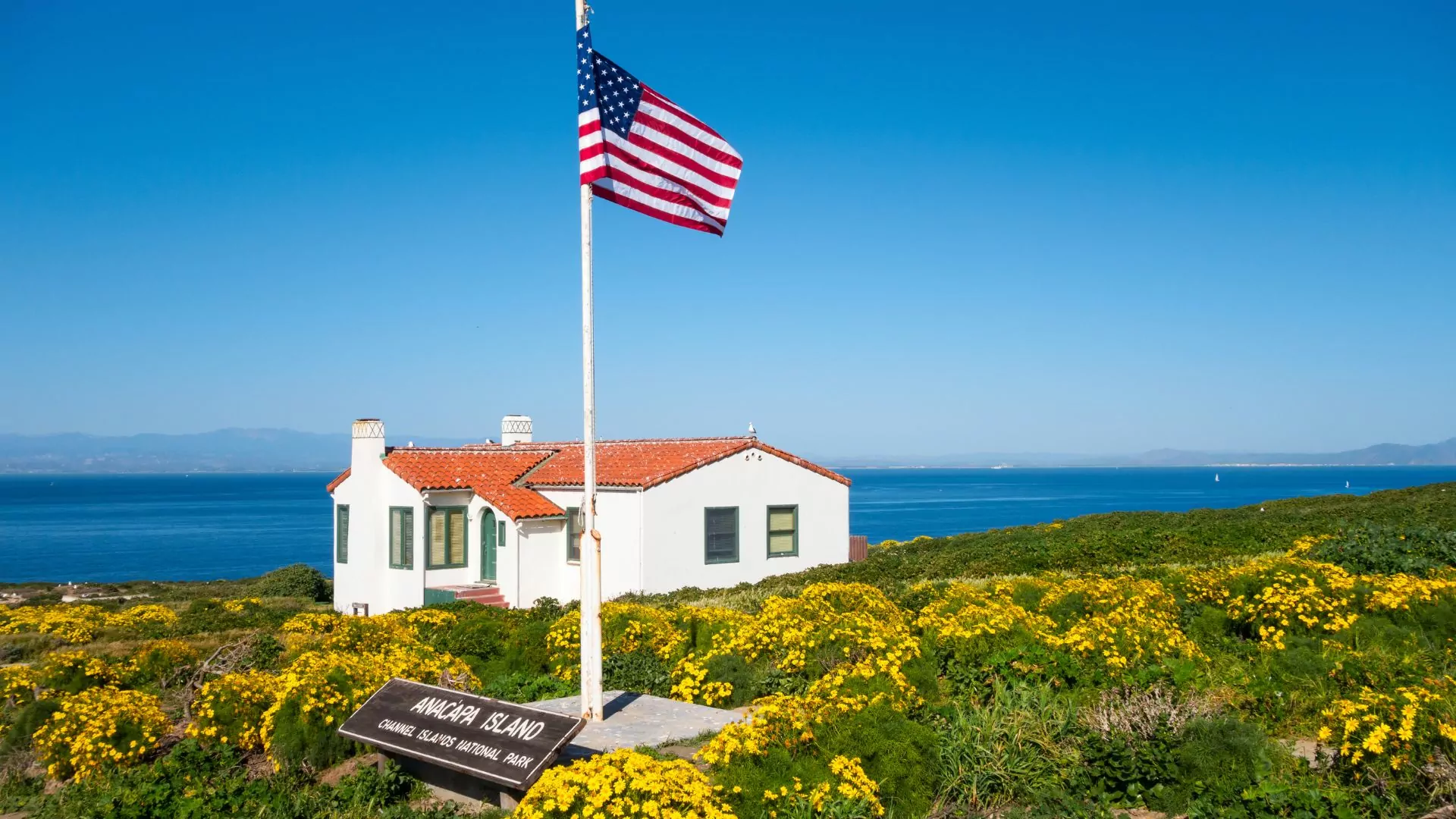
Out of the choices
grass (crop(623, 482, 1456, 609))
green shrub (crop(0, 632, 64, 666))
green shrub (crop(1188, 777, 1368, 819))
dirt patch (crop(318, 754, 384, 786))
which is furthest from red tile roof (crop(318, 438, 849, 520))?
green shrub (crop(1188, 777, 1368, 819))

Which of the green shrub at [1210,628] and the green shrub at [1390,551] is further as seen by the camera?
the green shrub at [1390,551]

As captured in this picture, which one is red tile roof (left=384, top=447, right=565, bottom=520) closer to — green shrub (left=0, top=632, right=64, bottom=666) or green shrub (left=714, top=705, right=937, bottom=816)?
green shrub (left=0, top=632, right=64, bottom=666)

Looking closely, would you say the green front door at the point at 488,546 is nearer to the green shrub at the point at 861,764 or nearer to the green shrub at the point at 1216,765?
the green shrub at the point at 861,764

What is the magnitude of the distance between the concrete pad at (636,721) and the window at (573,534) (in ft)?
43.3

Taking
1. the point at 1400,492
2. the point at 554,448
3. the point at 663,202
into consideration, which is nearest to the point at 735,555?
the point at 554,448

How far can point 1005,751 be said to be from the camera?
27.1ft

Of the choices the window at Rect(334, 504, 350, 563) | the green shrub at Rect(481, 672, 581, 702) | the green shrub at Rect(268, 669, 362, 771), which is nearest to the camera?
the green shrub at Rect(268, 669, 362, 771)

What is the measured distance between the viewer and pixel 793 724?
8008 millimetres

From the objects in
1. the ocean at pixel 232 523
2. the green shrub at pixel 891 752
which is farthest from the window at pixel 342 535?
the ocean at pixel 232 523

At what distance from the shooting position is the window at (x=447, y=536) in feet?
83.9

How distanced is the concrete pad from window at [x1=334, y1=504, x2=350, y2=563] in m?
18.4

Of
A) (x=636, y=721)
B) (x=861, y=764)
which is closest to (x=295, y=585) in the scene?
(x=636, y=721)

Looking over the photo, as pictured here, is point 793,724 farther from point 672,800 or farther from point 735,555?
point 735,555

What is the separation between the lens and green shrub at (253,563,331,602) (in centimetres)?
3428
